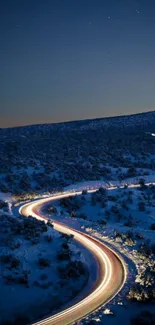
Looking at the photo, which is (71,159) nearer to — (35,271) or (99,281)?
(35,271)

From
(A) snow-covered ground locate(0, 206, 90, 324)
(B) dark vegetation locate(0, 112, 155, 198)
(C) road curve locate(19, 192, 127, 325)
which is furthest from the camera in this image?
(B) dark vegetation locate(0, 112, 155, 198)

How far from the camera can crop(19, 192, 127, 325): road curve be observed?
52.1 ft

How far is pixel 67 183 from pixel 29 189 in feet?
21.2

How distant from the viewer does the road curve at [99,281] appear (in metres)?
15.9

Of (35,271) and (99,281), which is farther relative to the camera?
(35,271)

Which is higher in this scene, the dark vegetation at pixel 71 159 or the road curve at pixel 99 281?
the dark vegetation at pixel 71 159

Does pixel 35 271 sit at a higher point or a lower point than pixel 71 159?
lower

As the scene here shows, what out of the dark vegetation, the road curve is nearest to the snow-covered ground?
the road curve

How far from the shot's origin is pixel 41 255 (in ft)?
72.3

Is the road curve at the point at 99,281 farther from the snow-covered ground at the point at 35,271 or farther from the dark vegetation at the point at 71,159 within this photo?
the dark vegetation at the point at 71,159

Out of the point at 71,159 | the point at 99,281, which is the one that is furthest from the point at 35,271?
the point at 71,159

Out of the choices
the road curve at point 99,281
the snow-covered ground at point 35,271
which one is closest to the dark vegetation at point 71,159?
the road curve at point 99,281

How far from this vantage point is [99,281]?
19641 millimetres

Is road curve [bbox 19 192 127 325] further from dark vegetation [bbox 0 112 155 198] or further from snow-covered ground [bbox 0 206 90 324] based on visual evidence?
dark vegetation [bbox 0 112 155 198]
